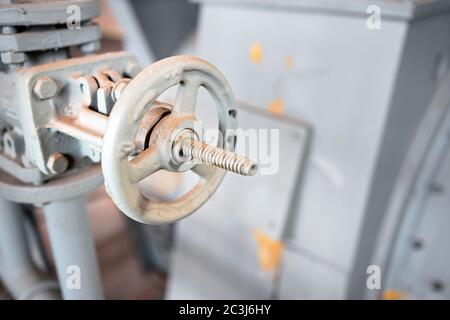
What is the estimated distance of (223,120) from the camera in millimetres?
494

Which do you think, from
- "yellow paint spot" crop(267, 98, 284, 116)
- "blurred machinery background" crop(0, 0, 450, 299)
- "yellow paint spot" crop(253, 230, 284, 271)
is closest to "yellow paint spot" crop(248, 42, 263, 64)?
"blurred machinery background" crop(0, 0, 450, 299)

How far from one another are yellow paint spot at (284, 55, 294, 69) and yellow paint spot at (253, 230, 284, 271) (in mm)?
416

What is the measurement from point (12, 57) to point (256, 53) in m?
0.63

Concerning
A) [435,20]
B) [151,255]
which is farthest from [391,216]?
[151,255]

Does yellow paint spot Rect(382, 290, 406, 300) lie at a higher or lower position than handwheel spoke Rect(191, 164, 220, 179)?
lower

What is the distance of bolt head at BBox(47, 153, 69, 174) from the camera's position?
0.53 m

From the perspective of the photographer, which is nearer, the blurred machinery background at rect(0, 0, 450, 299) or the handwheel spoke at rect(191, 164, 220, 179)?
the handwheel spoke at rect(191, 164, 220, 179)

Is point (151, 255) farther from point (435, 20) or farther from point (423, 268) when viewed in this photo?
point (435, 20)

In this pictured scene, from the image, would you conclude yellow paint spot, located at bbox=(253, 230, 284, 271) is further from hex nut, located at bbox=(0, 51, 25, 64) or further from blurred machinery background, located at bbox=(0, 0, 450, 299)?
hex nut, located at bbox=(0, 51, 25, 64)

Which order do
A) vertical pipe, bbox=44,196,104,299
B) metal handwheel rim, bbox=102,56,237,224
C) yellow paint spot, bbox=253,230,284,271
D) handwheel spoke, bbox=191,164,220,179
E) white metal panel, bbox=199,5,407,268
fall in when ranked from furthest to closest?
yellow paint spot, bbox=253,230,284,271
white metal panel, bbox=199,5,407,268
vertical pipe, bbox=44,196,104,299
handwheel spoke, bbox=191,164,220,179
metal handwheel rim, bbox=102,56,237,224

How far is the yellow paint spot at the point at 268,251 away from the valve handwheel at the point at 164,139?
61 centimetres

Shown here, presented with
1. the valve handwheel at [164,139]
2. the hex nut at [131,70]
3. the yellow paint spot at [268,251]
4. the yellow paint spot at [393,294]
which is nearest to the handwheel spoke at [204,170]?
the valve handwheel at [164,139]

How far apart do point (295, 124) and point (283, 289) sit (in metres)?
0.43

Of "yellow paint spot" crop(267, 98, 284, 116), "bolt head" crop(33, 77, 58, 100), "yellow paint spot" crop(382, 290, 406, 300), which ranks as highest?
"bolt head" crop(33, 77, 58, 100)
